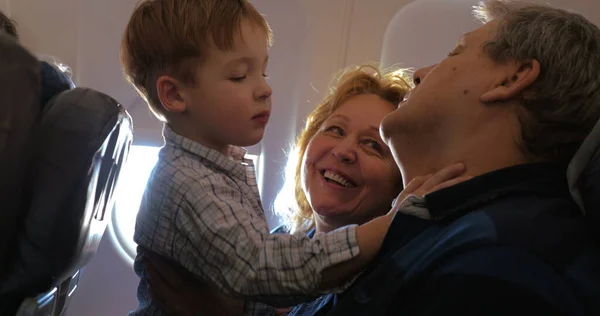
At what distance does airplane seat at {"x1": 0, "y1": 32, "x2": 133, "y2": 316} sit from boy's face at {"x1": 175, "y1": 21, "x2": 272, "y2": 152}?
201 mm

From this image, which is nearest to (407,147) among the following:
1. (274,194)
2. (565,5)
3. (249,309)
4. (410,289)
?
(410,289)

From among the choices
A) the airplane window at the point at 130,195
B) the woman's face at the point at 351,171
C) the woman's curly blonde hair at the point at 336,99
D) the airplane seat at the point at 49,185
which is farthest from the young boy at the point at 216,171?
the airplane window at the point at 130,195

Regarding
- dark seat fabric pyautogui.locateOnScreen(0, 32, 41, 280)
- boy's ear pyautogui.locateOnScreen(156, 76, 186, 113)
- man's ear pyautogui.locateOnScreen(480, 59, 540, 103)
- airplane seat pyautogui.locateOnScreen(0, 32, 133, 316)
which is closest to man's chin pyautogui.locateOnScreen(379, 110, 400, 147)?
man's ear pyautogui.locateOnScreen(480, 59, 540, 103)

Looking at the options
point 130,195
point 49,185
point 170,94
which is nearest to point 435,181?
point 170,94

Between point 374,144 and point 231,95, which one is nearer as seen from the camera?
point 231,95

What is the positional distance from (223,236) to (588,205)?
58cm

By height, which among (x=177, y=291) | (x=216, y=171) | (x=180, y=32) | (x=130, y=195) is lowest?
(x=130, y=195)

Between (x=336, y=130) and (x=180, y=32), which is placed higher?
(x=180, y=32)

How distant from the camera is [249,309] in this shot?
1.32 m

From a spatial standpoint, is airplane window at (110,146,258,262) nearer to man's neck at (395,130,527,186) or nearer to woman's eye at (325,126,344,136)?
woman's eye at (325,126,344,136)

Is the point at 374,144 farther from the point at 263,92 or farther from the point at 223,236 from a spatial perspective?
the point at 223,236

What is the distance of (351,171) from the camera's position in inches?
60.9

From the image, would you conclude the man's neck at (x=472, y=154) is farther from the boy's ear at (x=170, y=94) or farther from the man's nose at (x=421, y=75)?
the boy's ear at (x=170, y=94)

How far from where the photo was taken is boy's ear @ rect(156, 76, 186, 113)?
1.20 metres
